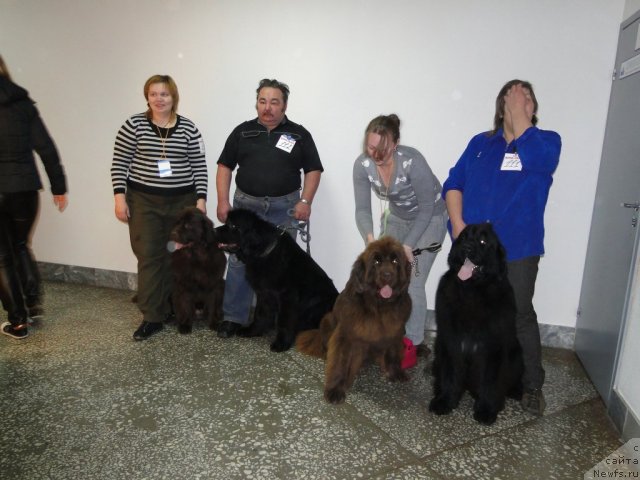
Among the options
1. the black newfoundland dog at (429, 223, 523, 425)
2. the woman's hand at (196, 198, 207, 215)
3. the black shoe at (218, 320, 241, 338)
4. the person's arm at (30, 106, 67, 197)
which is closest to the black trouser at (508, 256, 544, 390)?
the black newfoundland dog at (429, 223, 523, 425)

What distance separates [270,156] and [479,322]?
2032 millimetres

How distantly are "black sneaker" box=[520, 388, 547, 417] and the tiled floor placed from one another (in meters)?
0.05

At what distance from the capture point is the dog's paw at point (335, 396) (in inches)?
110

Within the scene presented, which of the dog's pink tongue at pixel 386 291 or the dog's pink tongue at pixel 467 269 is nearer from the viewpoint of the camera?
the dog's pink tongue at pixel 467 269

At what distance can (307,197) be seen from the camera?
12.3ft

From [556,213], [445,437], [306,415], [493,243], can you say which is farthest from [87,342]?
[556,213]

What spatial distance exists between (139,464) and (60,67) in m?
4.18

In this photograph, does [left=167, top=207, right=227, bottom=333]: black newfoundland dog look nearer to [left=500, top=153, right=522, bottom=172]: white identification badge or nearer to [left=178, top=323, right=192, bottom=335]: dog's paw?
[left=178, top=323, right=192, bottom=335]: dog's paw

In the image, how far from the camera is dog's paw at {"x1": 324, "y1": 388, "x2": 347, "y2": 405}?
9.19ft

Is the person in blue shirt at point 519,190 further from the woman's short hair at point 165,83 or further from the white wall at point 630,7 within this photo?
the woman's short hair at point 165,83

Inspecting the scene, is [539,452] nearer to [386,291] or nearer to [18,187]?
[386,291]

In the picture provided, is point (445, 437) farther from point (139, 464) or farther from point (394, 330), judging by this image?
point (139, 464)

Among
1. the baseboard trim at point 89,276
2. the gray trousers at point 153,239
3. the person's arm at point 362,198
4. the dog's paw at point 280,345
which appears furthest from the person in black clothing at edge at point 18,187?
the person's arm at point 362,198

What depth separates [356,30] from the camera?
3793mm
